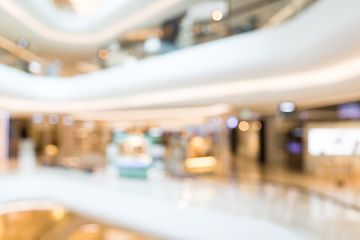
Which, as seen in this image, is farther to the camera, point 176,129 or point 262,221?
point 176,129

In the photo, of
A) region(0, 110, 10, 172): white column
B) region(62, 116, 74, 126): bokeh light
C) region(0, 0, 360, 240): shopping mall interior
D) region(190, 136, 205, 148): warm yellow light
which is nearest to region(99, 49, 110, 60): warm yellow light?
region(0, 0, 360, 240): shopping mall interior

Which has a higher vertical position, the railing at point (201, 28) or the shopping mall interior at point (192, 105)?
the railing at point (201, 28)

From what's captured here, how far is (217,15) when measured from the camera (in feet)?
17.3

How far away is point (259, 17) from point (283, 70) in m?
1.12

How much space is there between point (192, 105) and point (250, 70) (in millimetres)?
4171

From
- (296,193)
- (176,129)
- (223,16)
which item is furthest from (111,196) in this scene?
(176,129)

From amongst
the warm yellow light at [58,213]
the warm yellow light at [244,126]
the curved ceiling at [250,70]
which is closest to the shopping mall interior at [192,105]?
the curved ceiling at [250,70]

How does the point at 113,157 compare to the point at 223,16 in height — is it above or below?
below

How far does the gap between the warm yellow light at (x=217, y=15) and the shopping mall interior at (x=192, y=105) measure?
0.05 metres

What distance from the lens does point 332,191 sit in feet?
21.6

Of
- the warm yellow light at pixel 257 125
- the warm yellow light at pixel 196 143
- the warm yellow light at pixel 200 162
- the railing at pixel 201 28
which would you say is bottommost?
the warm yellow light at pixel 200 162

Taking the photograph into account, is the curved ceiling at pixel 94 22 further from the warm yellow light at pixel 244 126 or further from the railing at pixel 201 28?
the warm yellow light at pixel 244 126

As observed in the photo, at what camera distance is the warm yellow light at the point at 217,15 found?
17.0 ft

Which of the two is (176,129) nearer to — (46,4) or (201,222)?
(46,4)
